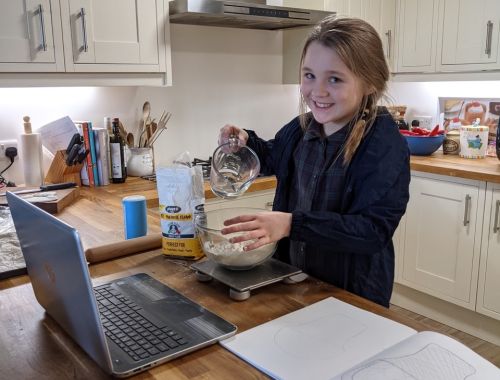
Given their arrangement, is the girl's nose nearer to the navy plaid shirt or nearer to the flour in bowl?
the navy plaid shirt

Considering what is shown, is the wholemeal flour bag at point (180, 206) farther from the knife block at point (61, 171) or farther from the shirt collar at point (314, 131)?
the knife block at point (61, 171)

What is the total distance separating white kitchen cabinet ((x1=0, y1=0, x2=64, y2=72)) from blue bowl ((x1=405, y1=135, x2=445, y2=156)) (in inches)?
75.1

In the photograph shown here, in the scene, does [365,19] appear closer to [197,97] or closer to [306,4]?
[306,4]

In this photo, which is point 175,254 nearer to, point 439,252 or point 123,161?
point 123,161

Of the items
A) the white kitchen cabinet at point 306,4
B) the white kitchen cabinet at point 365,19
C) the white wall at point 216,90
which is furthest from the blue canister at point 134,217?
the white kitchen cabinet at point 365,19

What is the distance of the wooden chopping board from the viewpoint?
1826 mm

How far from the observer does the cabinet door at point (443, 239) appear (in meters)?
2.49

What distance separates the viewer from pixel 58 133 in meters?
2.29

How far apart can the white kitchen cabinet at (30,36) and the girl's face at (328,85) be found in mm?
1128

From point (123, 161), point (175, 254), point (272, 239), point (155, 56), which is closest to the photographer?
point (272, 239)

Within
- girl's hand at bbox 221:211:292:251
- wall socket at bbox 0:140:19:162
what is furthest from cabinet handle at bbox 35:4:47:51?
girl's hand at bbox 221:211:292:251

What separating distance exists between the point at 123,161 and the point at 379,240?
1.58 meters

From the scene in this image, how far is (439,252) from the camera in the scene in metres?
2.66

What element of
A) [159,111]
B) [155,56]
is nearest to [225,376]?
Answer: [155,56]
